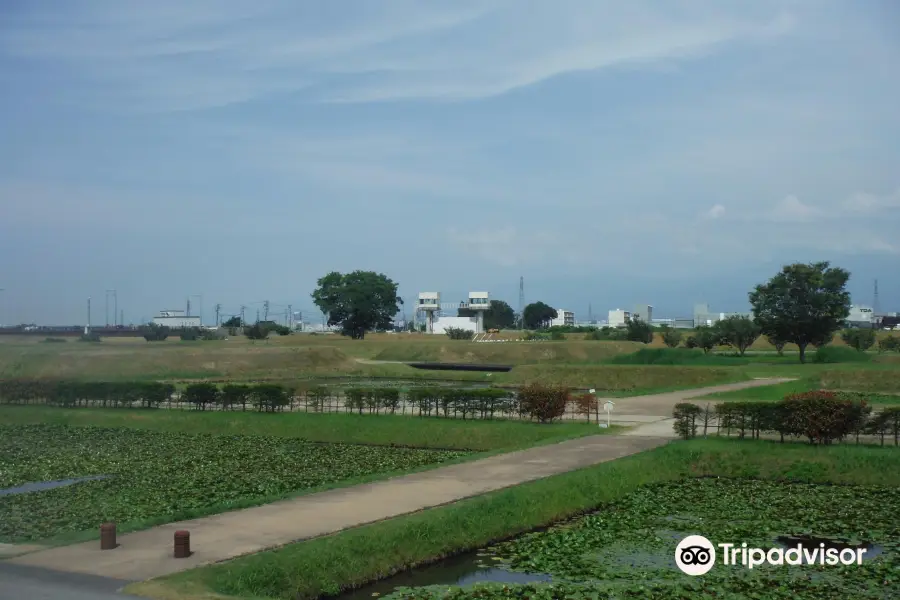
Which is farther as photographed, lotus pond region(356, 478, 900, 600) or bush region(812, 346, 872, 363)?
bush region(812, 346, 872, 363)

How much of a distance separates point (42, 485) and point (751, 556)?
1623 cm

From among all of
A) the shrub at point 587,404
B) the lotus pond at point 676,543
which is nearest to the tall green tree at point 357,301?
the shrub at point 587,404

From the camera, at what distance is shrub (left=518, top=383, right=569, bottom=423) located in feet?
99.2

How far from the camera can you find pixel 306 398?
118 ft

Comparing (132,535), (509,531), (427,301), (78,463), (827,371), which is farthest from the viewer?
(427,301)

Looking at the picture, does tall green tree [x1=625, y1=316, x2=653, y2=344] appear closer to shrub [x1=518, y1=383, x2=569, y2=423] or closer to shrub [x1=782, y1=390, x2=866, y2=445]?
shrub [x1=518, y1=383, x2=569, y2=423]

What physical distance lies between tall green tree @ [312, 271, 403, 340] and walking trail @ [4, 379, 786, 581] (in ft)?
317

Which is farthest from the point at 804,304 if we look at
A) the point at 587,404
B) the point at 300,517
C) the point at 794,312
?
the point at 300,517

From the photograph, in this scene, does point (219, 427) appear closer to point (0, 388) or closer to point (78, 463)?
point (78, 463)

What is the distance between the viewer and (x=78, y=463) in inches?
934

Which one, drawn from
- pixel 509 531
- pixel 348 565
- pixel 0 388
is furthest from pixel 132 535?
pixel 0 388

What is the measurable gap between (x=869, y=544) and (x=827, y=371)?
35.8 m

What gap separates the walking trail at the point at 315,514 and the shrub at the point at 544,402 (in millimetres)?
4587

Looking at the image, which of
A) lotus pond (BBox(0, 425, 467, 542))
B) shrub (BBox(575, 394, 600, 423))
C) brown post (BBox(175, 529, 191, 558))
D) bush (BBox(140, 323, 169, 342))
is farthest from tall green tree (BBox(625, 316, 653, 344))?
→ brown post (BBox(175, 529, 191, 558))
